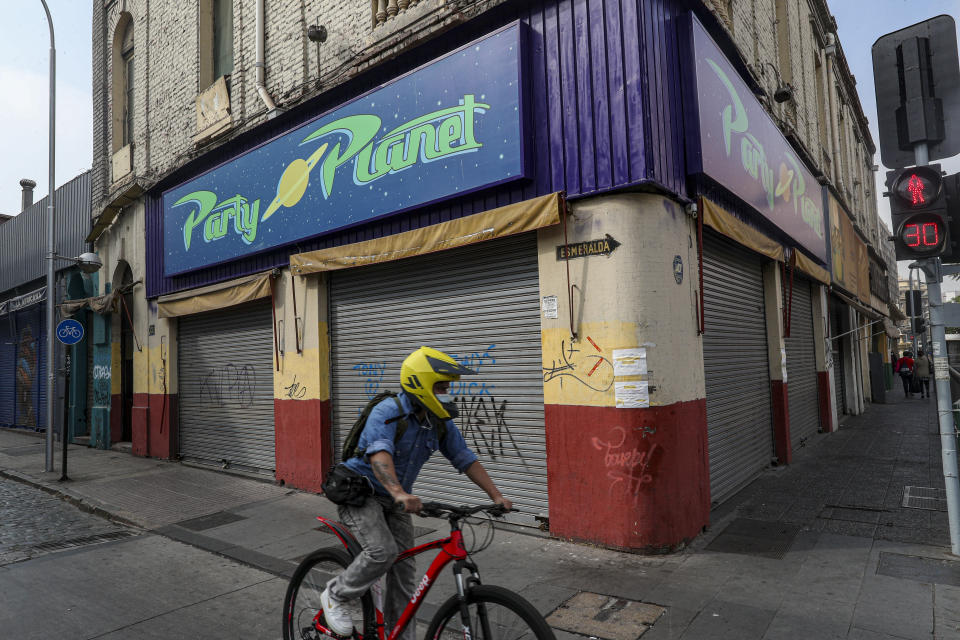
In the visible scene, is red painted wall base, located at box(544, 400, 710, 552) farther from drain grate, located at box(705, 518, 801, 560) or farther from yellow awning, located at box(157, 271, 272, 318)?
yellow awning, located at box(157, 271, 272, 318)

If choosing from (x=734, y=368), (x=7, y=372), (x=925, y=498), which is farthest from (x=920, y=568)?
(x=7, y=372)

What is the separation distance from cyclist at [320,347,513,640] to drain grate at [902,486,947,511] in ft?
20.4

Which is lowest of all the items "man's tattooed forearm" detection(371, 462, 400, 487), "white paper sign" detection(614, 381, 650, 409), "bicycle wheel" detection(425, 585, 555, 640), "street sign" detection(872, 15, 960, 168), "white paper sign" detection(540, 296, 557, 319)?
"bicycle wheel" detection(425, 585, 555, 640)

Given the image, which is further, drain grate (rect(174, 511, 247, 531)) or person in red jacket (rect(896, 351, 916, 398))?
person in red jacket (rect(896, 351, 916, 398))

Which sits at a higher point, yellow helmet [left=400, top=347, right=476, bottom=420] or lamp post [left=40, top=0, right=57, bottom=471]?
lamp post [left=40, top=0, right=57, bottom=471]

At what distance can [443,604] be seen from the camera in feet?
10.3

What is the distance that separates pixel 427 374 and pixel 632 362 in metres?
3.00

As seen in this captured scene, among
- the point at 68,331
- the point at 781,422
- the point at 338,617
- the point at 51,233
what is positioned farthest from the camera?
the point at 51,233

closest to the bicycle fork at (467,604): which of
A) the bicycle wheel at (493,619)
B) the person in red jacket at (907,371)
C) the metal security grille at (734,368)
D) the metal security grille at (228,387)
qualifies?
the bicycle wheel at (493,619)

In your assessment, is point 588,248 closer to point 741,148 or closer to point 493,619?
point 741,148

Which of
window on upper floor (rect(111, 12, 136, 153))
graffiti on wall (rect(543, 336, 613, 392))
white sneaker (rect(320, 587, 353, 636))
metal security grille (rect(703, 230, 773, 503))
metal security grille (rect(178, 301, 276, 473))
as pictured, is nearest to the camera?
white sneaker (rect(320, 587, 353, 636))

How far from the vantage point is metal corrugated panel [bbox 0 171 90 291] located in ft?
51.0

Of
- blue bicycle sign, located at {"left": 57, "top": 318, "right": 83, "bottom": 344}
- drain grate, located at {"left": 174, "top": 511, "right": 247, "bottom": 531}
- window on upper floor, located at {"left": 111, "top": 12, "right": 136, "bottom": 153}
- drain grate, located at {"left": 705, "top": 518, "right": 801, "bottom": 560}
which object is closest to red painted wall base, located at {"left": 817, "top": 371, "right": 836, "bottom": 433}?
drain grate, located at {"left": 705, "top": 518, "right": 801, "bottom": 560}

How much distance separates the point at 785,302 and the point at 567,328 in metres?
5.96
